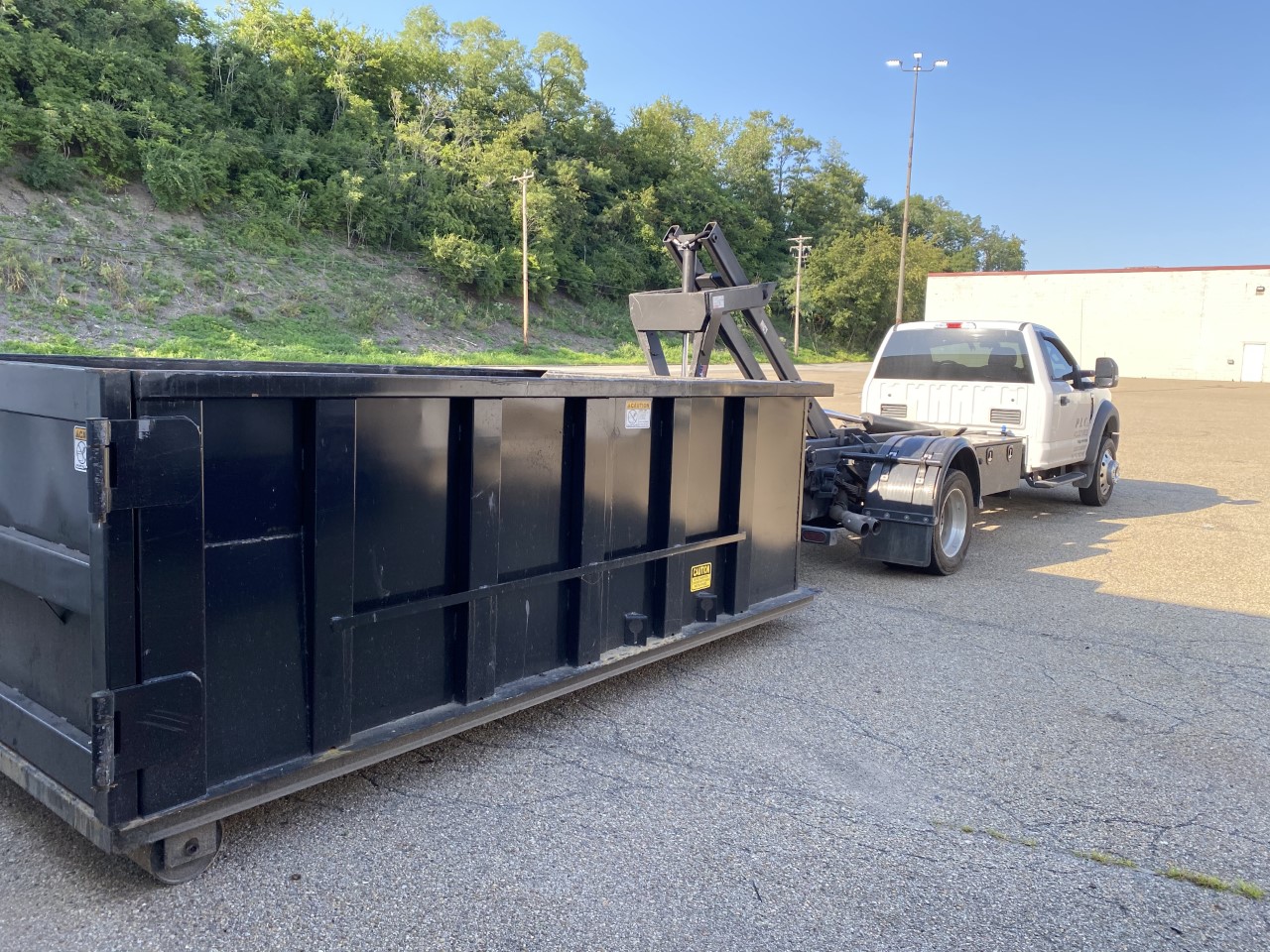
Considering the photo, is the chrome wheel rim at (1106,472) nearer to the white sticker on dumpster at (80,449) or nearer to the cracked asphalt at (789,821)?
the cracked asphalt at (789,821)

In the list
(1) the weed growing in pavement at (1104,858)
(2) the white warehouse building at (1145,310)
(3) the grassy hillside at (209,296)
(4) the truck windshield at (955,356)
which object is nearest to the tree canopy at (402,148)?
(3) the grassy hillside at (209,296)

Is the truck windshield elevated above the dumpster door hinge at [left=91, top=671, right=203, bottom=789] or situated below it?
above

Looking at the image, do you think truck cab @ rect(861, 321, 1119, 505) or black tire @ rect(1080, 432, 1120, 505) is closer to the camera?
truck cab @ rect(861, 321, 1119, 505)

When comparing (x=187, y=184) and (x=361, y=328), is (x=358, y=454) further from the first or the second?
(x=187, y=184)

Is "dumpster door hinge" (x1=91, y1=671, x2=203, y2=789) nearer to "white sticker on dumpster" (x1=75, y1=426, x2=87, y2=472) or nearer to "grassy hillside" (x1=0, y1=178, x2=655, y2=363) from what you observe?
"white sticker on dumpster" (x1=75, y1=426, x2=87, y2=472)

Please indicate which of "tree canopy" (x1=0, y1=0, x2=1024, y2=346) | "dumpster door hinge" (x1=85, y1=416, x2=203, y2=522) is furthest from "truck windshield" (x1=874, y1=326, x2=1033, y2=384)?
"tree canopy" (x1=0, y1=0, x2=1024, y2=346)

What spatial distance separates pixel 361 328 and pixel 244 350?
1040 cm

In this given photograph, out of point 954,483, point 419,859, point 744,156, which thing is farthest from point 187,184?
point 744,156

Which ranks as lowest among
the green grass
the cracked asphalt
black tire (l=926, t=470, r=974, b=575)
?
the green grass

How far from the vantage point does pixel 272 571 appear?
2.96 m

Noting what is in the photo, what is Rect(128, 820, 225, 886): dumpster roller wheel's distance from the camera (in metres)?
2.78

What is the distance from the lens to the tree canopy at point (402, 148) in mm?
38625

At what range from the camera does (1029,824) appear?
350 cm

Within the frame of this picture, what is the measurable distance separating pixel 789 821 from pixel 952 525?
479 centimetres
